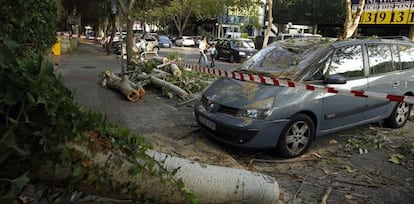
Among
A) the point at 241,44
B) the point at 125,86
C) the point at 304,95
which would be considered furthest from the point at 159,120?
the point at 241,44

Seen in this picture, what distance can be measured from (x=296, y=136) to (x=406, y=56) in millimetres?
3012

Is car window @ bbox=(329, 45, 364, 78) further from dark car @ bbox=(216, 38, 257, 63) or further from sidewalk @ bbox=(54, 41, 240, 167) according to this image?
dark car @ bbox=(216, 38, 257, 63)

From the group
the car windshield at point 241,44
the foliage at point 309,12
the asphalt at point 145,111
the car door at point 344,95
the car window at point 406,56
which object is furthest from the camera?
the foliage at point 309,12

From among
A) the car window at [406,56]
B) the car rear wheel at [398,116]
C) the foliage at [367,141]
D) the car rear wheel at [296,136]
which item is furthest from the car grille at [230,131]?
the car window at [406,56]

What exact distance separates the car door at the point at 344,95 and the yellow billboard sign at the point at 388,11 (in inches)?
667

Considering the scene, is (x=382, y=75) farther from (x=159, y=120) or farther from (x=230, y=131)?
(x=159, y=120)

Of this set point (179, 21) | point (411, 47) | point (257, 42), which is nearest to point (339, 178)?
point (411, 47)

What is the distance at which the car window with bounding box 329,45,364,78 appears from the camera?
18.0 ft

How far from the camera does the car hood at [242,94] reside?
15.9ft

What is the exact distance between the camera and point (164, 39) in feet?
136

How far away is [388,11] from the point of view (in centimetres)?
2200

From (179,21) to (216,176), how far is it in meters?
54.2

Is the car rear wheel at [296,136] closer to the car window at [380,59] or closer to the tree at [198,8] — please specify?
the car window at [380,59]

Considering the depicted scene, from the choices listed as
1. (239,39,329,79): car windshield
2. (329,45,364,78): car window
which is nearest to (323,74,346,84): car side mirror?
(329,45,364,78): car window
